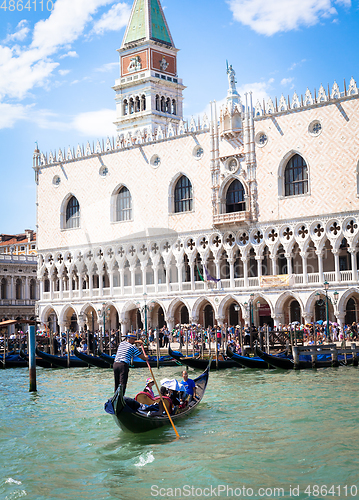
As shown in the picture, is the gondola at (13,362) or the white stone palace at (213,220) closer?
the gondola at (13,362)

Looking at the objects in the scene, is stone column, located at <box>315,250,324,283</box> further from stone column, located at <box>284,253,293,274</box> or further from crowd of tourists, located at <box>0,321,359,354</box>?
crowd of tourists, located at <box>0,321,359,354</box>

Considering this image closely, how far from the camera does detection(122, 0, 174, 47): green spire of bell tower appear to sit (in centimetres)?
3494

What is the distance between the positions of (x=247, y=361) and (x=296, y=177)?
341 inches

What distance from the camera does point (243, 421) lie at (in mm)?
9125

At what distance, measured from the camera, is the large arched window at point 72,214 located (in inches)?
1099

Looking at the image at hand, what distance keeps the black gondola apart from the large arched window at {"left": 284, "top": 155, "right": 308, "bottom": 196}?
8.05 meters

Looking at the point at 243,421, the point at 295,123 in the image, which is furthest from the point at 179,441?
the point at 295,123

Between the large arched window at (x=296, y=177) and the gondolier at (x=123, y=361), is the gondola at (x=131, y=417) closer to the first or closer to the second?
the gondolier at (x=123, y=361)

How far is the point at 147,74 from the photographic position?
34688 millimetres

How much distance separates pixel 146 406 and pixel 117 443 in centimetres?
74

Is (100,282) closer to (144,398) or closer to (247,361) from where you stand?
(247,361)

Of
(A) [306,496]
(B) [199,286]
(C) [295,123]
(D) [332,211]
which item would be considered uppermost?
(C) [295,123]

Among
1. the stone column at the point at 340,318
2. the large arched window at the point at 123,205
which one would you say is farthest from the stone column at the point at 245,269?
the large arched window at the point at 123,205

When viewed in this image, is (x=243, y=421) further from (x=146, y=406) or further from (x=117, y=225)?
(x=117, y=225)
